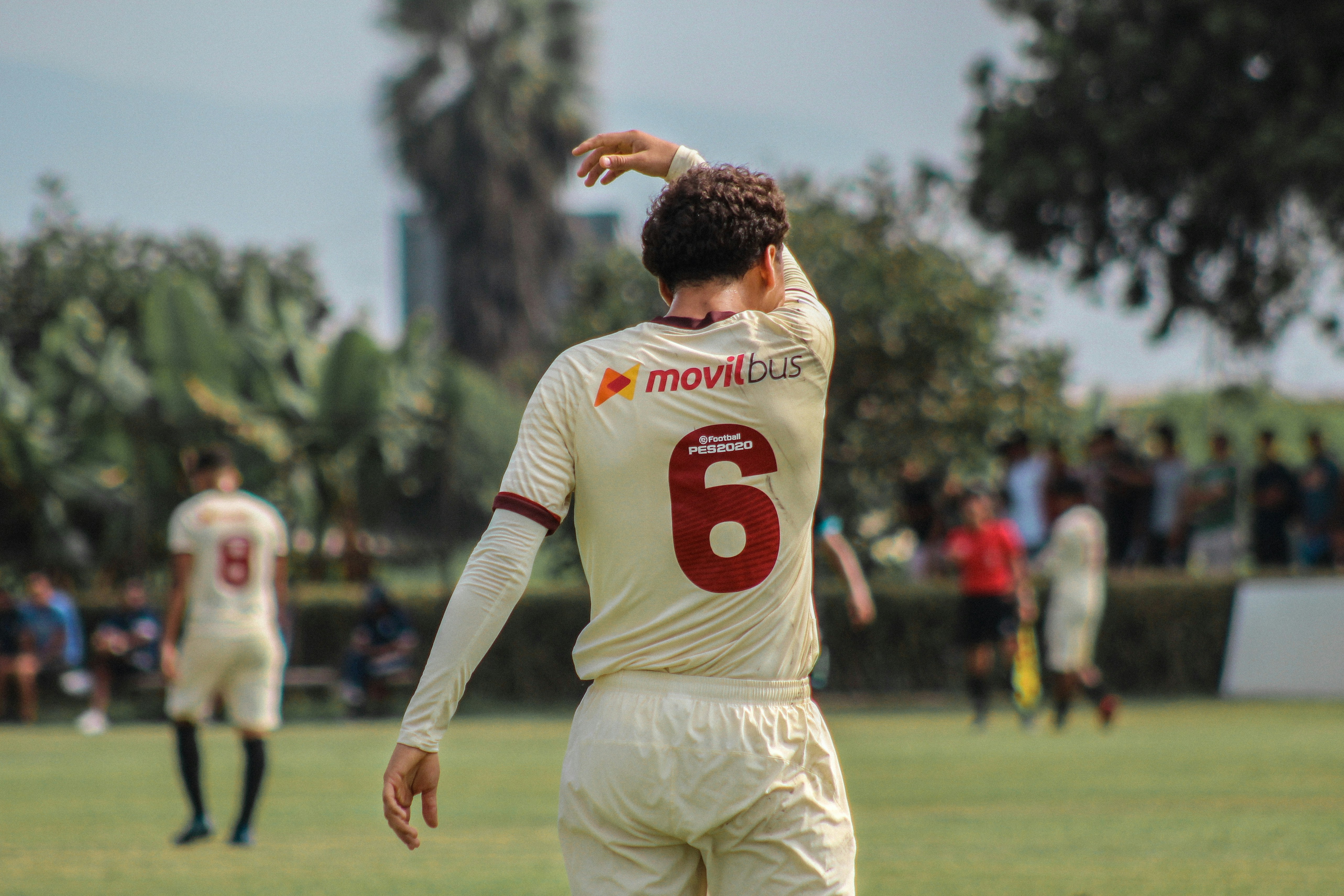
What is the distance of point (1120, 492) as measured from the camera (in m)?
20.1

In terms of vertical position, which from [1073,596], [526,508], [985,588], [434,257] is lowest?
[985,588]

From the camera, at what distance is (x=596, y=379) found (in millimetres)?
3189

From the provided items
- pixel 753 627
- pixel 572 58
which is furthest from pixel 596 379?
pixel 572 58

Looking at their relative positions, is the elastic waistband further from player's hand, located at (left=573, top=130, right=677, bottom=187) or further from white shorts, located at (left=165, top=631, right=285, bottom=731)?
white shorts, located at (left=165, top=631, right=285, bottom=731)

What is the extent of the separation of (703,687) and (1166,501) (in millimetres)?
18030

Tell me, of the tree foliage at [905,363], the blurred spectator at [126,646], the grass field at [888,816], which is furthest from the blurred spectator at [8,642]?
the tree foliage at [905,363]

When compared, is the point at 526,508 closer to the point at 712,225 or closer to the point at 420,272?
the point at 712,225

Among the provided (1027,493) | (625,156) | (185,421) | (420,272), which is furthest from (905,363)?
(420,272)

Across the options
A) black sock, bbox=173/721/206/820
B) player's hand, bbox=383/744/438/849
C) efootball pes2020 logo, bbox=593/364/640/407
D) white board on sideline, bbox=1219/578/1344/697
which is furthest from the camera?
white board on sideline, bbox=1219/578/1344/697

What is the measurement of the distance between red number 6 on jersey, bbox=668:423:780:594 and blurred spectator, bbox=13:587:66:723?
19.3 meters

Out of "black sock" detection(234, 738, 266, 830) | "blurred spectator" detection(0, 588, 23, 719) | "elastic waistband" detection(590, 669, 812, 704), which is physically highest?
"elastic waistband" detection(590, 669, 812, 704)

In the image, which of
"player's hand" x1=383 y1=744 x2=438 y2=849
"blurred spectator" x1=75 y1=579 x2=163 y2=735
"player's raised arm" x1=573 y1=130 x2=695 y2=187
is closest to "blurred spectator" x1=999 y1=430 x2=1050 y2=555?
"blurred spectator" x1=75 y1=579 x2=163 y2=735

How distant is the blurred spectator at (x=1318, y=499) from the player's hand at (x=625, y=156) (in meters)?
16.7

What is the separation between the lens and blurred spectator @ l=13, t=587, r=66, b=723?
20609mm
